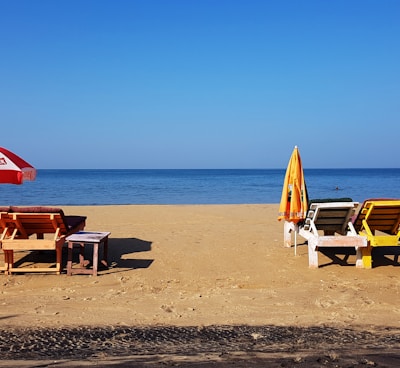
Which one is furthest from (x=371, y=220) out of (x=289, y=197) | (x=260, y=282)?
(x=260, y=282)

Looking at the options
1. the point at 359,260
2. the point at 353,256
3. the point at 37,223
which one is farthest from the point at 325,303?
the point at 37,223

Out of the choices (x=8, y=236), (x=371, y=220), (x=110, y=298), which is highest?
(x=371, y=220)

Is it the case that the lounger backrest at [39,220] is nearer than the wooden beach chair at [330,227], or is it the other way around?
the lounger backrest at [39,220]

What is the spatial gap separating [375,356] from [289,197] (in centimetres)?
513

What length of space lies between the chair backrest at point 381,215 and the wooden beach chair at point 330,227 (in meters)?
0.21

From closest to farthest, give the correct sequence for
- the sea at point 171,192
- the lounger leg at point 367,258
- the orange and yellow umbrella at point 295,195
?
1. the lounger leg at point 367,258
2. the orange and yellow umbrella at point 295,195
3. the sea at point 171,192

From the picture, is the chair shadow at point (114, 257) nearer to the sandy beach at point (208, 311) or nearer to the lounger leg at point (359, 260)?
the sandy beach at point (208, 311)

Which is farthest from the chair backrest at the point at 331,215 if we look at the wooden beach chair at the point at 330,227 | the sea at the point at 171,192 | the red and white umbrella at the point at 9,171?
the sea at the point at 171,192

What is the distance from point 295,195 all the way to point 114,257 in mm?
3822

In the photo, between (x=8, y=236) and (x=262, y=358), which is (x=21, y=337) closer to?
(x=262, y=358)

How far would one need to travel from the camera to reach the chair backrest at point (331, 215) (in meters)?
7.66

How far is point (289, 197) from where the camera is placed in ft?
28.6

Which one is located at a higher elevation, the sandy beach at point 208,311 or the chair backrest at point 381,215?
the chair backrest at point 381,215

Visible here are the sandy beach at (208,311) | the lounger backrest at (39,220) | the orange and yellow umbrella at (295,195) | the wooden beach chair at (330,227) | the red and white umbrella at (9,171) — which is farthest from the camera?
the orange and yellow umbrella at (295,195)
